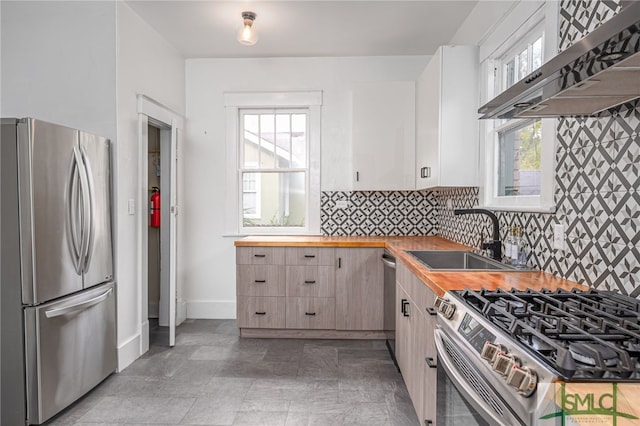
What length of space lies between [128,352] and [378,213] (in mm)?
2539

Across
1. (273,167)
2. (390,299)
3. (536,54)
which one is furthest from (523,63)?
(273,167)

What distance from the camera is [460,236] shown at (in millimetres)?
3168

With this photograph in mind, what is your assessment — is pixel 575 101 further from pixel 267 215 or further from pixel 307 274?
pixel 267 215

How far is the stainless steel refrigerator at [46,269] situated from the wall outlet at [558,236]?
2644mm

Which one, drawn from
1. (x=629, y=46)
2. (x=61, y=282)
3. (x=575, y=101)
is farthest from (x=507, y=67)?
(x=61, y=282)

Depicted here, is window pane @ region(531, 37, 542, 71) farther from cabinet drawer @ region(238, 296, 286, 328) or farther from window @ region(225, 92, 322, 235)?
cabinet drawer @ region(238, 296, 286, 328)

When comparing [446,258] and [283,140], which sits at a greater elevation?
[283,140]

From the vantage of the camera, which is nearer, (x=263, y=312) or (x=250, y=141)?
(x=263, y=312)

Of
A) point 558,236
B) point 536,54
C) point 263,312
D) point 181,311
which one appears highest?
point 536,54

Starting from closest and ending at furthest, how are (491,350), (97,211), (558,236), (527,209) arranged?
(491,350) → (558,236) → (527,209) → (97,211)

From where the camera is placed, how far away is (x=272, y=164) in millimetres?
4016

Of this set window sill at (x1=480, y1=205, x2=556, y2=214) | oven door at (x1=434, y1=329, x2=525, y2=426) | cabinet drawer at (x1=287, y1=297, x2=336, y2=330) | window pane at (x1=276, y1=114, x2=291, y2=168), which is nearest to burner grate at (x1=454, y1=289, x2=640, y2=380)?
oven door at (x1=434, y1=329, x2=525, y2=426)

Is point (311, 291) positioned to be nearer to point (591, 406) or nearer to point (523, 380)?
point (523, 380)

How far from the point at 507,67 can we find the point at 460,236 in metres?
1.34
